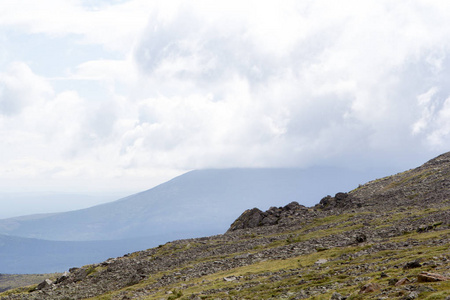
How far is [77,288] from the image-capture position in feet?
241

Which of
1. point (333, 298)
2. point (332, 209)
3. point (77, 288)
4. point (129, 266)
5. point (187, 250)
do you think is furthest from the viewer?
point (332, 209)

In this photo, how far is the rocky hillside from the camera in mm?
37125

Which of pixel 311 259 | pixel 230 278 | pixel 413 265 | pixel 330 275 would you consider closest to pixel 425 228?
pixel 311 259

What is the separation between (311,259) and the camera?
59.1 m

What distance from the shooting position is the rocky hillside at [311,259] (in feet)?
122

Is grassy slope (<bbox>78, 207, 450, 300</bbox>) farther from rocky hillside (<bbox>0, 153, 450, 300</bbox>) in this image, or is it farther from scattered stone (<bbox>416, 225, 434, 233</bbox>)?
scattered stone (<bbox>416, 225, 434, 233</bbox>)

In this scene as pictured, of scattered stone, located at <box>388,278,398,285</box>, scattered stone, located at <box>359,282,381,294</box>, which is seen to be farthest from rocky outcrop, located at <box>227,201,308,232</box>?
scattered stone, located at <box>359,282,381,294</box>

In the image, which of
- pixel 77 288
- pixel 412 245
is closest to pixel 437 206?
pixel 412 245

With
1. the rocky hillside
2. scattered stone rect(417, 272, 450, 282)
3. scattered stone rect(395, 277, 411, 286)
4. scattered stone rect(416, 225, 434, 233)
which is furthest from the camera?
scattered stone rect(416, 225, 434, 233)

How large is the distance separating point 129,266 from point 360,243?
44563 millimetres

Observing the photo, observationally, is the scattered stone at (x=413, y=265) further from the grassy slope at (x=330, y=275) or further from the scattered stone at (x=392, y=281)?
the scattered stone at (x=392, y=281)

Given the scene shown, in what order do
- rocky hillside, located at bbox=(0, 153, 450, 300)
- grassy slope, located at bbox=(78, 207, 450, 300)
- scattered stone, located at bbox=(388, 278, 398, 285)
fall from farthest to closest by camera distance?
1. rocky hillside, located at bbox=(0, 153, 450, 300)
2. grassy slope, located at bbox=(78, 207, 450, 300)
3. scattered stone, located at bbox=(388, 278, 398, 285)

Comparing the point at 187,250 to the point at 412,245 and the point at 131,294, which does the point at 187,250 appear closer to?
the point at 131,294

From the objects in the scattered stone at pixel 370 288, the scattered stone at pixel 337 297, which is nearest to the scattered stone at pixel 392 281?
the scattered stone at pixel 370 288
